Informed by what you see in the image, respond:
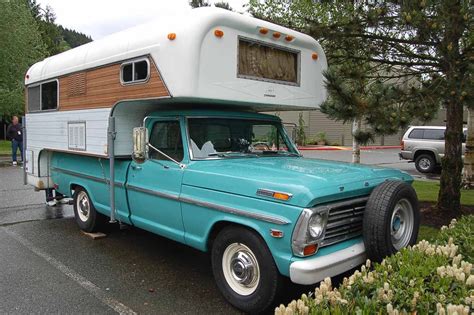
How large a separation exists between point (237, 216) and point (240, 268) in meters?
0.48

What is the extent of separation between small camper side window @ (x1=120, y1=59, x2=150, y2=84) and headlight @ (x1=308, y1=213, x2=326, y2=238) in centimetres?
252

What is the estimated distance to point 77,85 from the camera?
622cm

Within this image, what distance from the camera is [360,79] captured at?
578 cm

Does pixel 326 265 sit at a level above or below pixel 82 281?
above

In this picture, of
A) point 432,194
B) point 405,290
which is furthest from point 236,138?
point 432,194

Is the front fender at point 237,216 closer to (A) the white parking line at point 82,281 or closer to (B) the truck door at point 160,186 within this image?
(B) the truck door at point 160,186

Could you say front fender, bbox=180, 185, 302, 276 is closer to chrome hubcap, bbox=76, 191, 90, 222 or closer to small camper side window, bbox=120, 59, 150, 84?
small camper side window, bbox=120, 59, 150, 84

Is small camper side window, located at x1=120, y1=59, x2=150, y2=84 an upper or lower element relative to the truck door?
upper

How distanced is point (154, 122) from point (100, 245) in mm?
2006

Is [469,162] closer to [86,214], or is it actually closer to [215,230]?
[215,230]

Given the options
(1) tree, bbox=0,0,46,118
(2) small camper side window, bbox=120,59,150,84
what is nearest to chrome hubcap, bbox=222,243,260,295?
(2) small camper side window, bbox=120,59,150,84

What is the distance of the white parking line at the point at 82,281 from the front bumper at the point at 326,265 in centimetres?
161

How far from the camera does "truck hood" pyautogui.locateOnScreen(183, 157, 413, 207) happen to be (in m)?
3.50

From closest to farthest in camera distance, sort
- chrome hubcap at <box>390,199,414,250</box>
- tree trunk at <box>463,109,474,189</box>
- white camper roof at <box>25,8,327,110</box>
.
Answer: chrome hubcap at <box>390,199,414,250</box>, white camper roof at <box>25,8,327,110</box>, tree trunk at <box>463,109,474,189</box>
